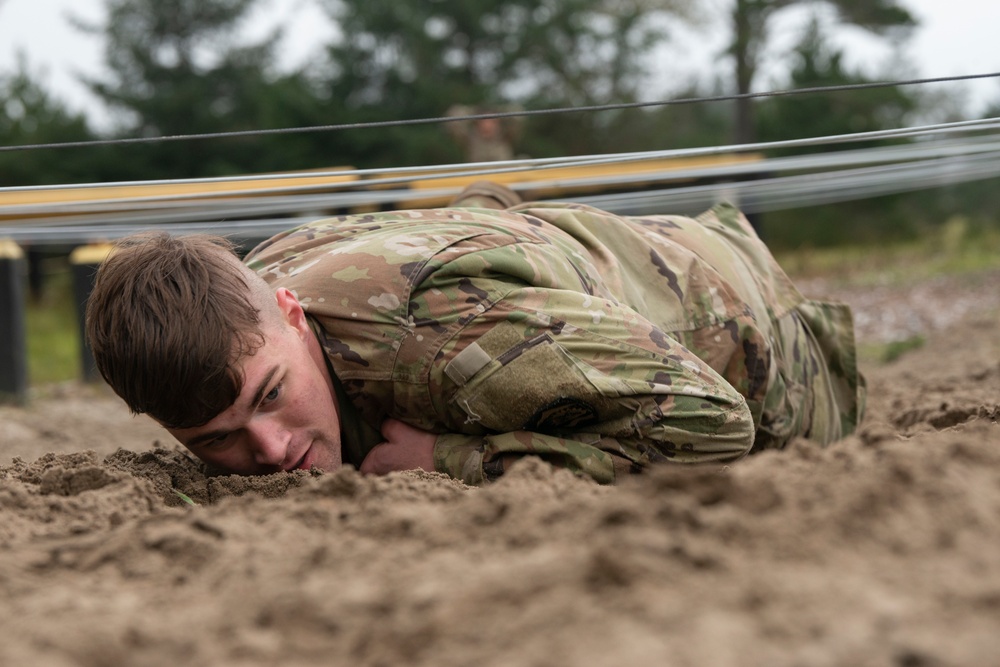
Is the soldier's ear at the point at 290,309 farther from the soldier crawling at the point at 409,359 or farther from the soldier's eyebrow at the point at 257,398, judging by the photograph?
the soldier's eyebrow at the point at 257,398

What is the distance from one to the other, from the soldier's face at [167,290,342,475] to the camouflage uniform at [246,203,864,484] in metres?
0.07

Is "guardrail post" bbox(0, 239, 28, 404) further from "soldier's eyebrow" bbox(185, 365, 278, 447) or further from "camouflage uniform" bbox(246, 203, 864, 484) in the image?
"soldier's eyebrow" bbox(185, 365, 278, 447)

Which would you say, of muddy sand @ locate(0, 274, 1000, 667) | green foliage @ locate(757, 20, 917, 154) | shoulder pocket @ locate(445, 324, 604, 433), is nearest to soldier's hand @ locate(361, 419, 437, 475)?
shoulder pocket @ locate(445, 324, 604, 433)

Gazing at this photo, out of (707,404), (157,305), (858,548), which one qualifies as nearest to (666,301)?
(707,404)

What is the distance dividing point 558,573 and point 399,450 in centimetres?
117

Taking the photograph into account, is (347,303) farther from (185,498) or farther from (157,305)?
(185,498)

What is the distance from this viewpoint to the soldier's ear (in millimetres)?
2049

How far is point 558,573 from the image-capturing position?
103cm

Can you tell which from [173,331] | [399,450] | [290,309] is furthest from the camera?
[399,450]

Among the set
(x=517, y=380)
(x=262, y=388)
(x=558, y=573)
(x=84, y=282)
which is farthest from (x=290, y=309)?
(x=84, y=282)

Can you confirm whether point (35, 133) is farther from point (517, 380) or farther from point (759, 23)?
point (517, 380)

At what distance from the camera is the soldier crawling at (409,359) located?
1.91m

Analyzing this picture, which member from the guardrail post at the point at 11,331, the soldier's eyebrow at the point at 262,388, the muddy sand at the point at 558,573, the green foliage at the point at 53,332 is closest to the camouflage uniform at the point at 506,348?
the soldier's eyebrow at the point at 262,388

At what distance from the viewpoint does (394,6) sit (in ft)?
44.5
